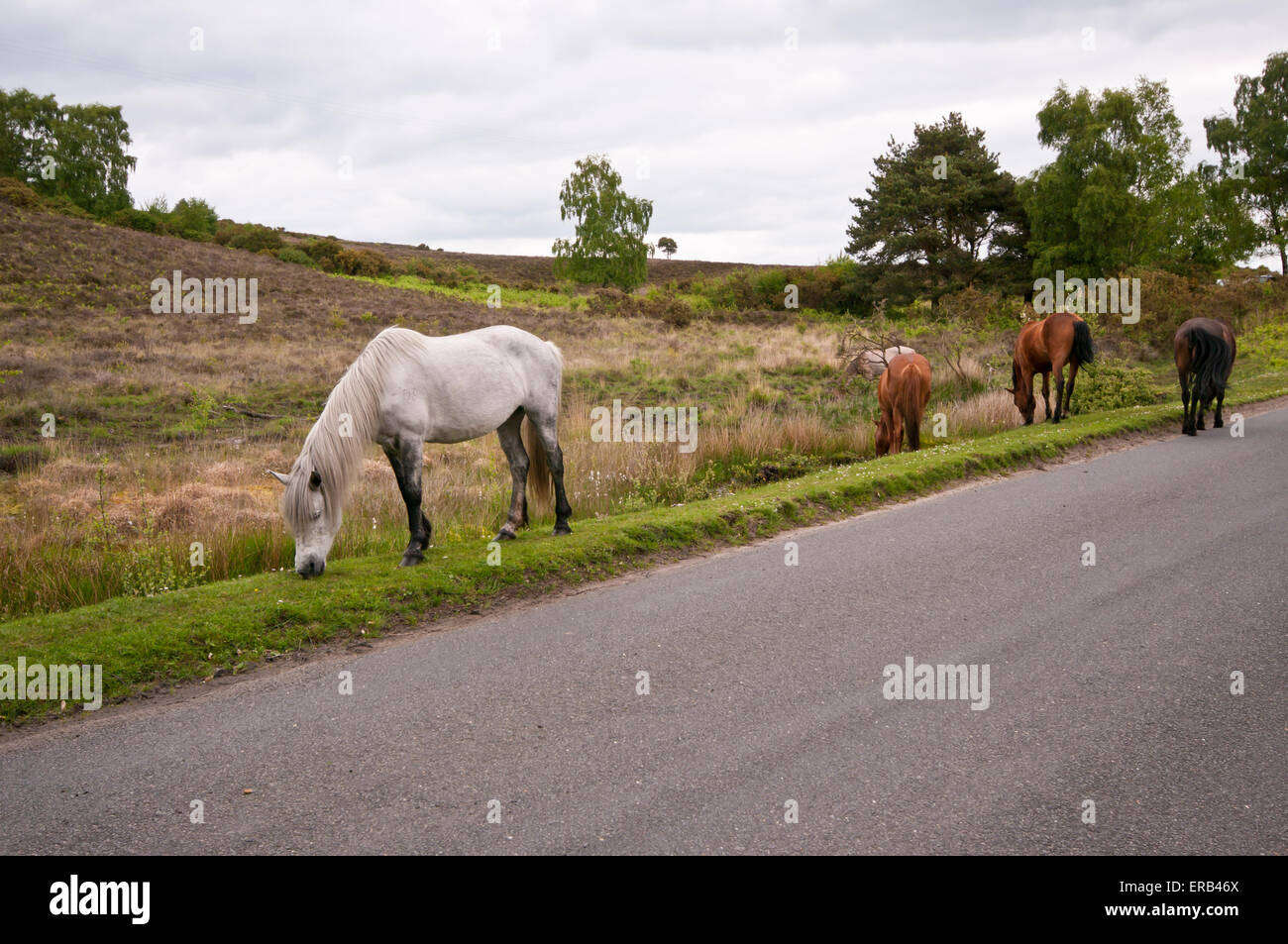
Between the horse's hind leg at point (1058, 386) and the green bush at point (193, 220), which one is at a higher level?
the green bush at point (193, 220)

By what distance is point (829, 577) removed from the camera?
7.02 metres

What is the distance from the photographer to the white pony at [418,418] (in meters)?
6.54

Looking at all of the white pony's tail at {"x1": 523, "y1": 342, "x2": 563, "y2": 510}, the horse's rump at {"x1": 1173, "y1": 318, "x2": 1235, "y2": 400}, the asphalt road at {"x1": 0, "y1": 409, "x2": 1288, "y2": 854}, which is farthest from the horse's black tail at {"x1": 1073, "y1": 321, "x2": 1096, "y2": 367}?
the white pony's tail at {"x1": 523, "y1": 342, "x2": 563, "y2": 510}

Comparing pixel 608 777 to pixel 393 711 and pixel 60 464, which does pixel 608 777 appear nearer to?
pixel 393 711

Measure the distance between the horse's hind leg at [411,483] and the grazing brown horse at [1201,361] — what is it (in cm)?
1308

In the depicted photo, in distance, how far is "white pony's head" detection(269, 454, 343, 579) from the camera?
6391mm

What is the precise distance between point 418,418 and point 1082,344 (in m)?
13.3

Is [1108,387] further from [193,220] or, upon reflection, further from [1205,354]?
[193,220]

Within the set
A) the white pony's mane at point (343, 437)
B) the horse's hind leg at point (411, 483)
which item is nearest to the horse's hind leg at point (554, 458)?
the horse's hind leg at point (411, 483)

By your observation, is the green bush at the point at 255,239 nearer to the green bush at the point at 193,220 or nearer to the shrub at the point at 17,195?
the green bush at the point at 193,220

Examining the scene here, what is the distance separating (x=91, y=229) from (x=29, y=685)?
5156cm

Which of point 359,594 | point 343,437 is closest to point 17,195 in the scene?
point 343,437

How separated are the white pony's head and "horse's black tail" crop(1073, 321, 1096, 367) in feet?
45.8

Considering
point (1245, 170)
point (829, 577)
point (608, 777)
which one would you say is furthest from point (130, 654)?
point (1245, 170)
